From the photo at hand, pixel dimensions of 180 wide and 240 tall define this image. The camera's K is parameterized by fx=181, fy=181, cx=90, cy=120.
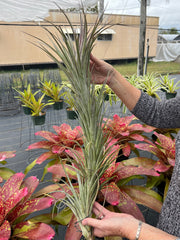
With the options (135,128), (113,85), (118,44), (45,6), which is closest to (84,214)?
(113,85)

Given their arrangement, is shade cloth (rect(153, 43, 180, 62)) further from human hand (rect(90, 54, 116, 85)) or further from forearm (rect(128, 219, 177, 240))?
forearm (rect(128, 219, 177, 240))

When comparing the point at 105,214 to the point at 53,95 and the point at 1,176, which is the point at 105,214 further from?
the point at 53,95

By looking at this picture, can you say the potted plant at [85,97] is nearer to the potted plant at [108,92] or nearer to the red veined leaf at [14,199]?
the potted plant at [108,92]

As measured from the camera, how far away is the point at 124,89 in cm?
A: 75

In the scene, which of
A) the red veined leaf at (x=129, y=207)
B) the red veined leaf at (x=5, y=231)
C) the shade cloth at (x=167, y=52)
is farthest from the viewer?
the shade cloth at (x=167, y=52)

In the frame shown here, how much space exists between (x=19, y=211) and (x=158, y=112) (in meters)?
0.69

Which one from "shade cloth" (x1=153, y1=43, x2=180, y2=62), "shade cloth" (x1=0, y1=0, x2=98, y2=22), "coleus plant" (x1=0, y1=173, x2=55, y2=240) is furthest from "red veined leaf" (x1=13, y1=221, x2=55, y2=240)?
"shade cloth" (x1=153, y1=43, x2=180, y2=62)

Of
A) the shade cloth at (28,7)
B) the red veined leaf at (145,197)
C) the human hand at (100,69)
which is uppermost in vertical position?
the shade cloth at (28,7)

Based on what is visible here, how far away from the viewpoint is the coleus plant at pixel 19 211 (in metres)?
0.59

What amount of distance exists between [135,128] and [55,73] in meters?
2.35

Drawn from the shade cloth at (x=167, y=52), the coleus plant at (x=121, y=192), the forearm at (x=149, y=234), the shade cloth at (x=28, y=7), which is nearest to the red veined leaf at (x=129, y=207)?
the coleus plant at (x=121, y=192)

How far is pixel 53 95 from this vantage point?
84.3 inches

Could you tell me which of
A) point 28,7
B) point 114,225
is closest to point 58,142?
point 114,225

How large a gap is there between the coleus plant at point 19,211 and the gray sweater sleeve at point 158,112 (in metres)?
0.52
